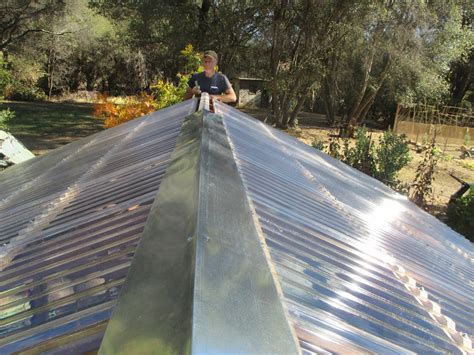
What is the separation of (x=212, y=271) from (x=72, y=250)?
0.70 metres

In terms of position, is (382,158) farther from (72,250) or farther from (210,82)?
(72,250)

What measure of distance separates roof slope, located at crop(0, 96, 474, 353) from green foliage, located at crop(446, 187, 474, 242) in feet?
16.3

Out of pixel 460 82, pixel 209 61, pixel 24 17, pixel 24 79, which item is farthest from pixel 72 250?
pixel 460 82

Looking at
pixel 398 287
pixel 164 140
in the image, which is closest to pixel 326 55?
pixel 164 140

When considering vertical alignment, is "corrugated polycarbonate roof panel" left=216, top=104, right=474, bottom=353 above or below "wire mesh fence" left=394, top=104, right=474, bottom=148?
below

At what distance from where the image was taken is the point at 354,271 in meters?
1.45

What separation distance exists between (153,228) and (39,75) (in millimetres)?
27636

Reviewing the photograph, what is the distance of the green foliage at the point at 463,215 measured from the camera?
6.80m

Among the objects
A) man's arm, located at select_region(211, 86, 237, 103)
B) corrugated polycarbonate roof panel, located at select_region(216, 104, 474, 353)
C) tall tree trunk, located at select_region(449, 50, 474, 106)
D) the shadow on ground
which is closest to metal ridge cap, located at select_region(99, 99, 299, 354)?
corrugated polycarbonate roof panel, located at select_region(216, 104, 474, 353)

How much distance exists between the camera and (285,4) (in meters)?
15.6

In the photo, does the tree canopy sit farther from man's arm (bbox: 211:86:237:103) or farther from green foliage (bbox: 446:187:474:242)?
green foliage (bbox: 446:187:474:242)

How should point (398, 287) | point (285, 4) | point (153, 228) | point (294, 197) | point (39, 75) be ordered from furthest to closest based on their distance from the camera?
1. point (39, 75)
2. point (285, 4)
3. point (294, 197)
4. point (398, 287)
5. point (153, 228)

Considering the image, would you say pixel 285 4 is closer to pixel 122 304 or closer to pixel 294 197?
pixel 294 197

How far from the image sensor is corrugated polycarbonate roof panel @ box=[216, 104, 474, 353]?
1053 mm
